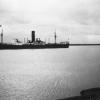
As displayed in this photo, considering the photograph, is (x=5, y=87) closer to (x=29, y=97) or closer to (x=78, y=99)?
(x=29, y=97)

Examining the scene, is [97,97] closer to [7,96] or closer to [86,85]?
[7,96]

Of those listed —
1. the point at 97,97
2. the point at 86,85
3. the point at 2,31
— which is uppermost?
the point at 2,31

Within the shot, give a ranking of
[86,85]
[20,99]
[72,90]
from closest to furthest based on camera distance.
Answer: [20,99] → [72,90] → [86,85]

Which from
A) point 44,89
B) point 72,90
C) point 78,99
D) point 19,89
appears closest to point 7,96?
point 19,89

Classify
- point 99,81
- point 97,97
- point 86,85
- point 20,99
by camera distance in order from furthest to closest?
point 99,81
point 86,85
point 20,99
point 97,97

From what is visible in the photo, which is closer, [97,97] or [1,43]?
[97,97]

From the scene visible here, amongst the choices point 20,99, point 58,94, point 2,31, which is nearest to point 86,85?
point 58,94

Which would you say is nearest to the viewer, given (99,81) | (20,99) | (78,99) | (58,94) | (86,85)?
(78,99)

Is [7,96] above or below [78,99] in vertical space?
below

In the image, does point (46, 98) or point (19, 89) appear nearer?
point (46, 98)
